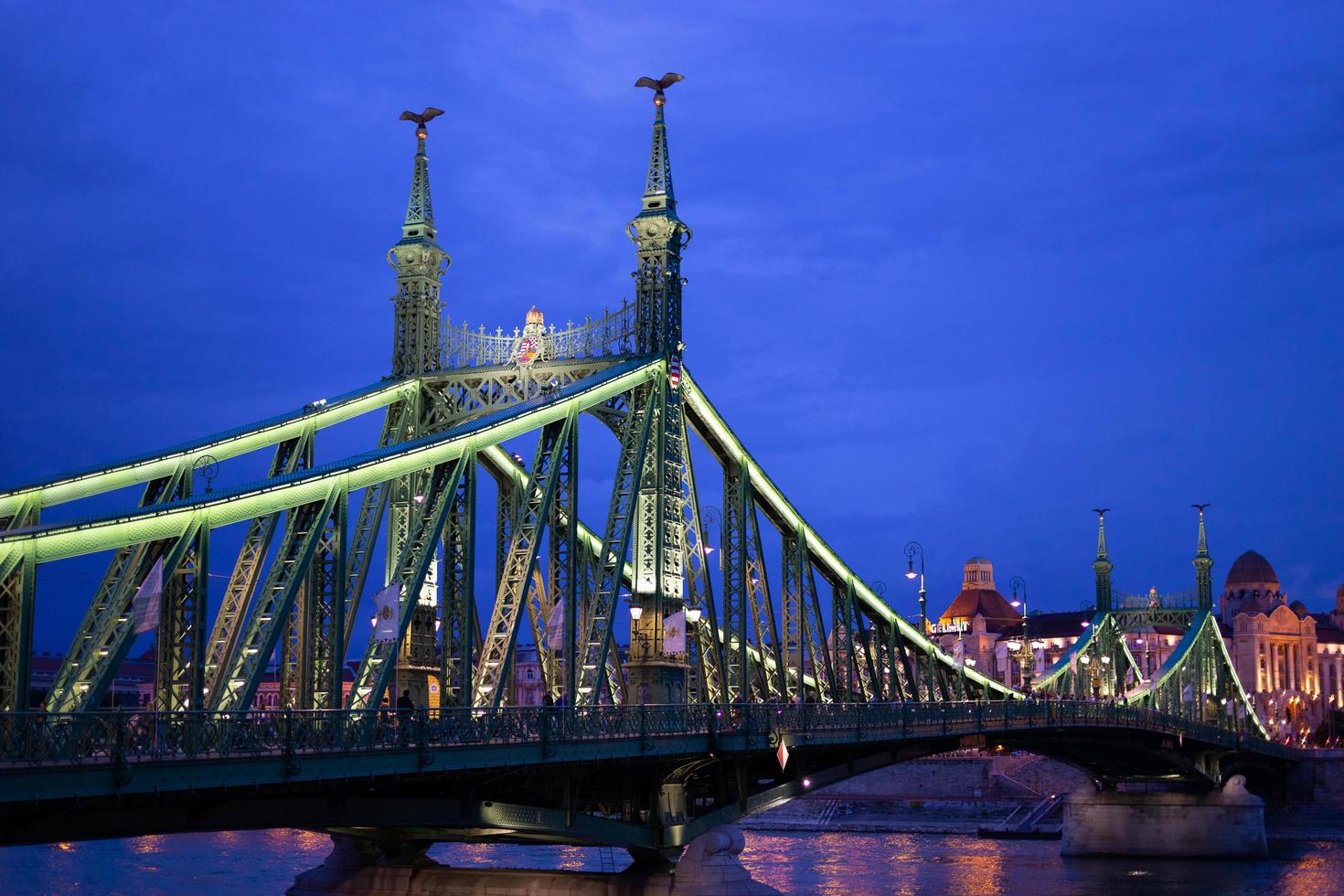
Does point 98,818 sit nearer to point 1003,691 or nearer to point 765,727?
point 765,727

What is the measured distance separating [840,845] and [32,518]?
66.8 m

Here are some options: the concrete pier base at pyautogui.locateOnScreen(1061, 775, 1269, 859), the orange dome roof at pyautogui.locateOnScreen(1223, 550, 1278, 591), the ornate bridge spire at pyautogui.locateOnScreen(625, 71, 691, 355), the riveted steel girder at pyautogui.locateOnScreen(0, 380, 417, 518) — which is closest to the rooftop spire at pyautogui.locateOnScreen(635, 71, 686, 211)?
the ornate bridge spire at pyautogui.locateOnScreen(625, 71, 691, 355)

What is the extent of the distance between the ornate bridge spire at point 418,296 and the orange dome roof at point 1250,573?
166 metres

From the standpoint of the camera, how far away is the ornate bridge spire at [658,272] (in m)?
45.3

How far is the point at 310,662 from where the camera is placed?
3716 centimetres

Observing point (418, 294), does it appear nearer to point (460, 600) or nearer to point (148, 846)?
point (460, 600)

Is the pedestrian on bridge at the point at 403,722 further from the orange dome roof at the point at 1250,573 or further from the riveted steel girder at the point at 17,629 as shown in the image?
the orange dome roof at the point at 1250,573

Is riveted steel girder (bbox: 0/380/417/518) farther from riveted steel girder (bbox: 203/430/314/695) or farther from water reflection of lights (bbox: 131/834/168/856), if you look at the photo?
water reflection of lights (bbox: 131/834/168/856)

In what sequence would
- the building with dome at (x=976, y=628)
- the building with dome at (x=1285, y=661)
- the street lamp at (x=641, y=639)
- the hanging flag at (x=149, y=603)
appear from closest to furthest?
the hanging flag at (x=149, y=603)
the street lamp at (x=641, y=639)
the building with dome at (x=1285, y=661)
the building with dome at (x=976, y=628)

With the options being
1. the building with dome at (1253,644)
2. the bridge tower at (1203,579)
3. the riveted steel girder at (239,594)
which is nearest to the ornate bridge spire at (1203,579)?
the bridge tower at (1203,579)

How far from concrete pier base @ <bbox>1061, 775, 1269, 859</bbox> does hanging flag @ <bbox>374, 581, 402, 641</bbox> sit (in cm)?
6202

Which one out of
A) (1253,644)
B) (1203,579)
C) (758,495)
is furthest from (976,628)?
(758,495)

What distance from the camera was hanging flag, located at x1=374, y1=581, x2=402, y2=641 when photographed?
31.0 metres

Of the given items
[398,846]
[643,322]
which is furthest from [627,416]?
[398,846]
